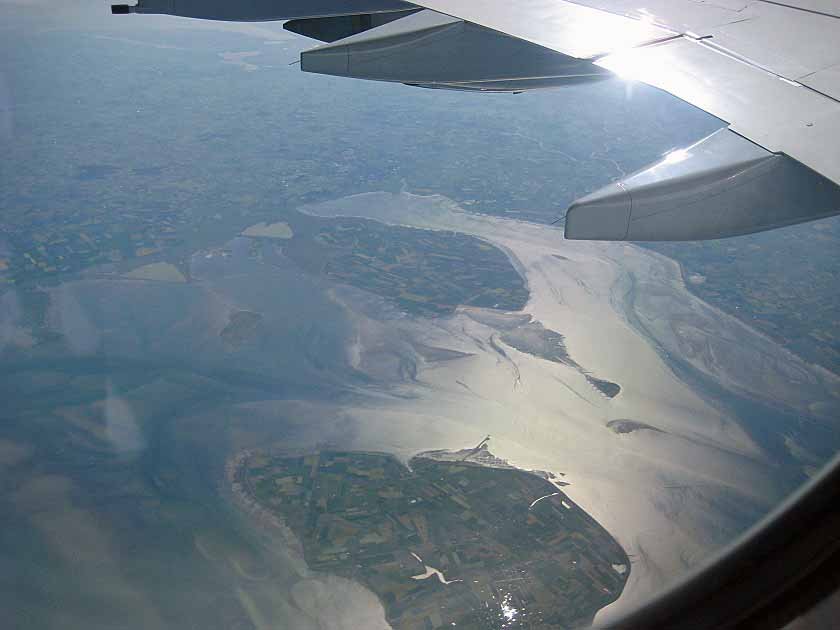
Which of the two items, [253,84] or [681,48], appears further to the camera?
[253,84]

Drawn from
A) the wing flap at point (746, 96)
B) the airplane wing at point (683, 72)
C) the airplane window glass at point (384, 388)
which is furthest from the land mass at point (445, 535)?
the wing flap at point (746, 96)

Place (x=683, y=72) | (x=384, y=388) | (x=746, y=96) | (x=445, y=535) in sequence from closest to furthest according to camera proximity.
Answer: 1. (x=746, y=96)
2. (x=683, y=72)
3. (x=445, y=535)
4. (x=384, y=388)

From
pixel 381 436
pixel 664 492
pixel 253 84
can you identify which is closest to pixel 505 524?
pixel 664 492

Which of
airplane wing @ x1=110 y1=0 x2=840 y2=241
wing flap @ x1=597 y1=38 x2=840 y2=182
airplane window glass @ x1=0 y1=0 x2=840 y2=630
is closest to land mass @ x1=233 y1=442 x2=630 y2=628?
airplane window glass @ x1=0 y1=0 x2=840 y2=630

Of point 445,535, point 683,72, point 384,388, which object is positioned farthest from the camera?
point 384,388

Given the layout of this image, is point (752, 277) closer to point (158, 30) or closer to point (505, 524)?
point (505, 524)

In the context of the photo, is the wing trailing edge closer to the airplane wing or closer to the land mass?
the airplane wing

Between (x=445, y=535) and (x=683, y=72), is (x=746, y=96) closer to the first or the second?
(x=683, y=72)

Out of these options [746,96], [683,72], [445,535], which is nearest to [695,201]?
[746,96]
